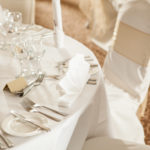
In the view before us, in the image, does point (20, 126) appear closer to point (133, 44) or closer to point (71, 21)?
point (133, 44)

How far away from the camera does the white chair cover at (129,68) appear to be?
155cm

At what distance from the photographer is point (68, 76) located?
114cm

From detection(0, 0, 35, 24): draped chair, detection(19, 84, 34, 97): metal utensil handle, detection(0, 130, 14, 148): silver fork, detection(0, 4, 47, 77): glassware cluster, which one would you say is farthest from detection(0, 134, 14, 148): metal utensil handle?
detection(0, 0, 35, 24): draped chair

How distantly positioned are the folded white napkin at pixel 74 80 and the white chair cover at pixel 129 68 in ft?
1.50

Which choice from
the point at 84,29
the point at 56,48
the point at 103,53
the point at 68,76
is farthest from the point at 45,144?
the point at 84,29

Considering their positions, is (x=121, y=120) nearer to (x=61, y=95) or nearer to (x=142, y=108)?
(x=142, y=108)

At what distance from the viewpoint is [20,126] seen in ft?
2.93

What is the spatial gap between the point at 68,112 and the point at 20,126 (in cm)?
18

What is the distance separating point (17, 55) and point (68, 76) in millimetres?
258

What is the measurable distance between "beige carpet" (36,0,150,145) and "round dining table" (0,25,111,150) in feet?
6.49

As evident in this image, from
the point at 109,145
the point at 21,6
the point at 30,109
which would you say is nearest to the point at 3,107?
the point at 30,109

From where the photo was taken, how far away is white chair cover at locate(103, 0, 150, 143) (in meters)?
1.55

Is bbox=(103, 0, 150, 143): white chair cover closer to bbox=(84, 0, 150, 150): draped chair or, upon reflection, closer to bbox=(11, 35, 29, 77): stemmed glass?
bbox=(84, 0, 150, 150): draped chair


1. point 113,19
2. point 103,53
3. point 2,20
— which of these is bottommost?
point 103,53
